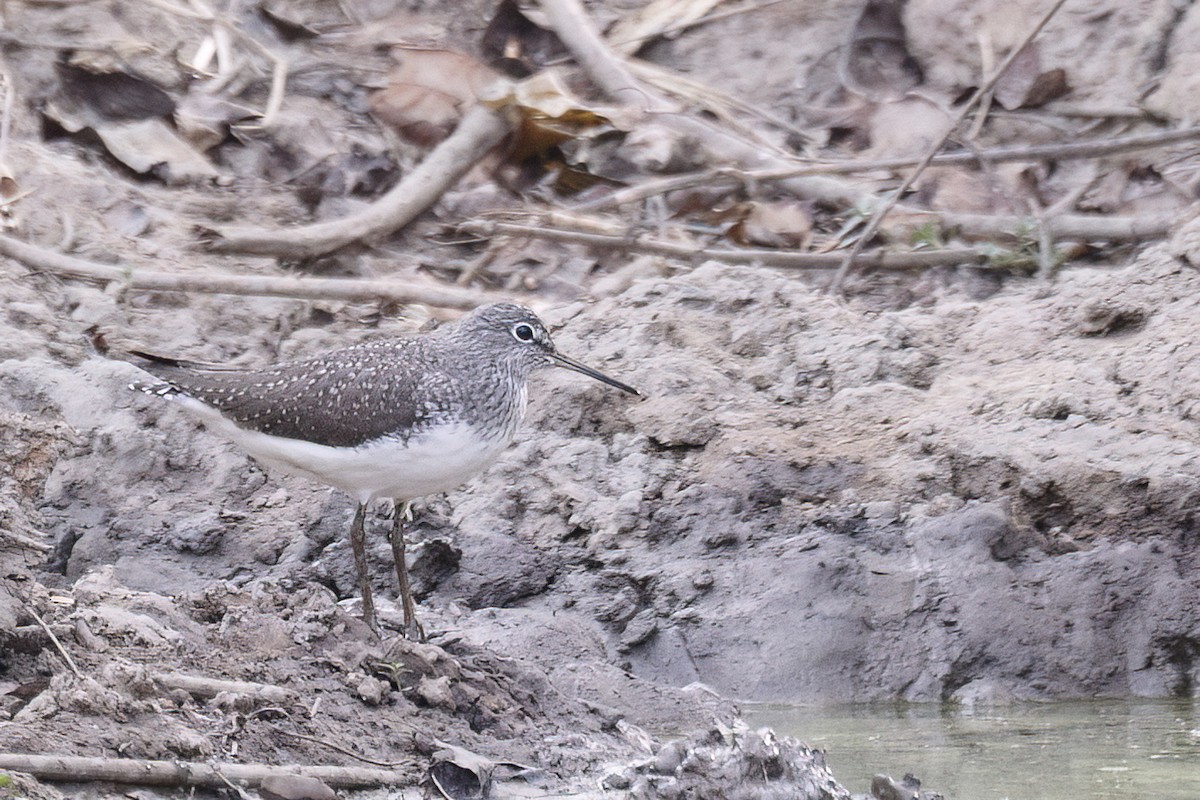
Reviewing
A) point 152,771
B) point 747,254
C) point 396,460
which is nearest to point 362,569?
point 396,460

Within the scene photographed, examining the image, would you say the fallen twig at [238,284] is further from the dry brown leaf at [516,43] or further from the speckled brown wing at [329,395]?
the dry brown leaf at [516,43]

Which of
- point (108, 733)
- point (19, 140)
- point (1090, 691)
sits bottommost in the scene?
point (1090, 691)

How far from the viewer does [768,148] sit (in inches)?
406

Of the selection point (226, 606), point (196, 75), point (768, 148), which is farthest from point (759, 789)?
point (196, 75)

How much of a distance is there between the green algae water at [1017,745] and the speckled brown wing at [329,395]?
162 centimetres

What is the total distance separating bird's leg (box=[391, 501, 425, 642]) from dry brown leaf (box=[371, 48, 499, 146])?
4721 mm

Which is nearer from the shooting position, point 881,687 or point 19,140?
point 881,687

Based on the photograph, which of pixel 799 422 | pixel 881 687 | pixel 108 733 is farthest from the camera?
pixel 799 422

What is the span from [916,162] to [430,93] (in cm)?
318

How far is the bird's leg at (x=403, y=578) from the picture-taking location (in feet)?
18.9

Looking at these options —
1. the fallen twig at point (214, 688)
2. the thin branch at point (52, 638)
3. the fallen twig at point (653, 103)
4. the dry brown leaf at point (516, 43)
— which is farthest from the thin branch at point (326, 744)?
the dry brown leaf at point (516, 43)

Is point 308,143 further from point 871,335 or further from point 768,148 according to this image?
point 871,335

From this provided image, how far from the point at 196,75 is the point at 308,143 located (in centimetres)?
95

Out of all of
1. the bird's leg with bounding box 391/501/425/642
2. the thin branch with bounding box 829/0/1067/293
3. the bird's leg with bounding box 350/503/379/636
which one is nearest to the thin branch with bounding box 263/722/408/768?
the bird's leg with bounding box 350/503/379/636
